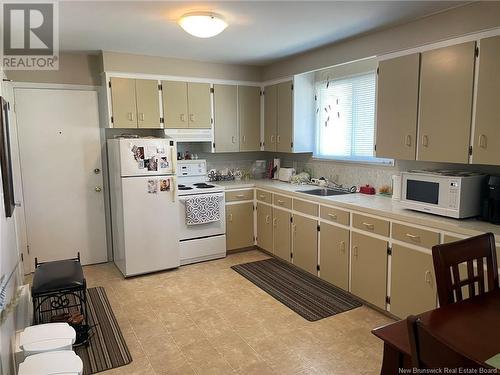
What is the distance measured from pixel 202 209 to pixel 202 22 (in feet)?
7.14

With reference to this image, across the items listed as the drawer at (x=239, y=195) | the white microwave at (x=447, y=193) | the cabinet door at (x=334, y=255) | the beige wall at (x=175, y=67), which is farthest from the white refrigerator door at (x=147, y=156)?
the white microwave at (x=447, y=193)

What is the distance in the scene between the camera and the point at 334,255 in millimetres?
3545

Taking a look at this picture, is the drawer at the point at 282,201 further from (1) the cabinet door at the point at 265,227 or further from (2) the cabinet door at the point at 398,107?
(2) the cabinet door at the point at 398,107

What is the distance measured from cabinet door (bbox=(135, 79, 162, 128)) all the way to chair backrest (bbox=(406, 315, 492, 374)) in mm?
3918

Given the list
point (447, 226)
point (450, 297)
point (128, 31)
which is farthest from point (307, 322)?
point (128, 31)

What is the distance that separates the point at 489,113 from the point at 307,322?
6.82 feet

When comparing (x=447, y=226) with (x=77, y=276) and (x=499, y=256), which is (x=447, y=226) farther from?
(x=77, y=276)

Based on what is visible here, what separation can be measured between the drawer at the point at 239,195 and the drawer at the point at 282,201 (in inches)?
19.0

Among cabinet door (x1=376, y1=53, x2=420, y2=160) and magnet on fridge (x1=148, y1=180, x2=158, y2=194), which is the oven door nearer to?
magnet on fridge (x1=148, y1=180, x2=158, y2=194)

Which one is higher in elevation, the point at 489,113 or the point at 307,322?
the point at 489,113

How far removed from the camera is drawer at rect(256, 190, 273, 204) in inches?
177

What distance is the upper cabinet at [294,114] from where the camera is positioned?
4.54 meters

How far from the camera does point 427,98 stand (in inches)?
113

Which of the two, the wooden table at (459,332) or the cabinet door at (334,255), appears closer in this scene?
the wooden table at (459,332)
